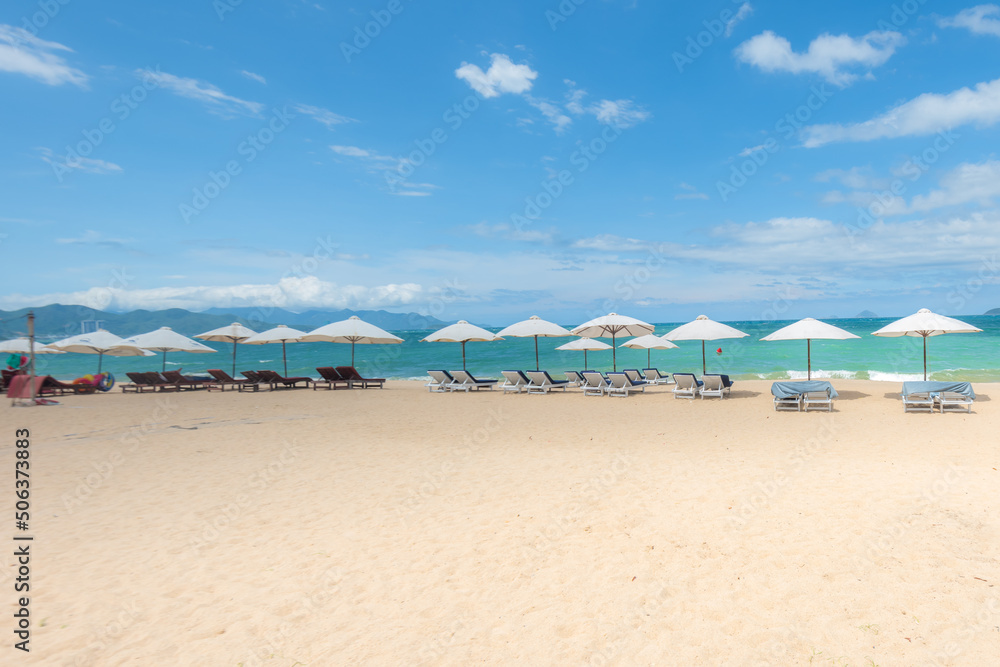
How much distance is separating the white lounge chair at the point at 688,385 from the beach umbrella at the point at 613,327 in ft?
7.89

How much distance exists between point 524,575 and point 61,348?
2172cm

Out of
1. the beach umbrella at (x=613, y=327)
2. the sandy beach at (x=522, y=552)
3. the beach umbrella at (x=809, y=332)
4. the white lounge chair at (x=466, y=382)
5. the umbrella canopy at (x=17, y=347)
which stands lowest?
the sandy beach at (x=522, y=552)

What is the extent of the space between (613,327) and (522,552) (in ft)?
40.6

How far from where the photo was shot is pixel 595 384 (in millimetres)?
15102

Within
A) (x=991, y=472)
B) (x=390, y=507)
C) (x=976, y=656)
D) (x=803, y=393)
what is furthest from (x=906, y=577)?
(x=803, y=393)

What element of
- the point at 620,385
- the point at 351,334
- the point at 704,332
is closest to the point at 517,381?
the point at 620,385

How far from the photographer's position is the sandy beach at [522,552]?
294 centimetres

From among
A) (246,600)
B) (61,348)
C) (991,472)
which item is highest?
(61,348)

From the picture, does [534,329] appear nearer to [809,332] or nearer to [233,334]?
[809,332]

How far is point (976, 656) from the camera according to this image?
2670mm

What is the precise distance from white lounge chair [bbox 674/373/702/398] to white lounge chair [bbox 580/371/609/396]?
1.96 metres

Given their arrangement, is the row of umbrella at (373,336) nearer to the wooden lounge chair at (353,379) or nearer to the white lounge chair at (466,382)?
the white lounge chair at (466,382)

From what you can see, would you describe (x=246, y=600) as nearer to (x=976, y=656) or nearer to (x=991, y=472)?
(x=976, y=656)

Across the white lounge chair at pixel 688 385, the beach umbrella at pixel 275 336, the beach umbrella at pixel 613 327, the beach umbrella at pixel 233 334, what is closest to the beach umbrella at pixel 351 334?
the beach umbrella at pixel 275 336
